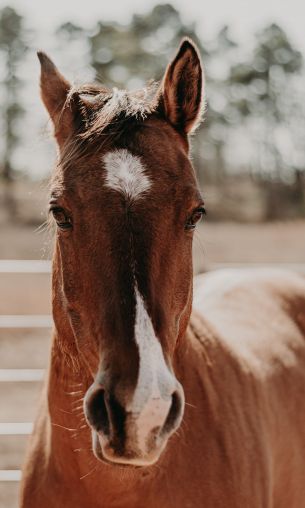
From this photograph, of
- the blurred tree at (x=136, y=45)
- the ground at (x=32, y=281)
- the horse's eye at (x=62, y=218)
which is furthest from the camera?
the blurred tree at (x=136, y=45)

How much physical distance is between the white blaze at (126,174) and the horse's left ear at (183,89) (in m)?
0.36

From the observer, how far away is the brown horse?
170 cm

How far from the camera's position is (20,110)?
27.8 meters

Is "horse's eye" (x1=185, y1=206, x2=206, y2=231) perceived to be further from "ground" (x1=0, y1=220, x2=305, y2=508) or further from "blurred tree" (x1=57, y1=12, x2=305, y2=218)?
"blurred tree" (x1=57, y1=12, x2=305, y2=218)

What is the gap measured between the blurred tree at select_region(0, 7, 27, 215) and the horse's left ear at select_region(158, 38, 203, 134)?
83.2 feet

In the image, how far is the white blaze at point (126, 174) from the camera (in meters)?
1.91

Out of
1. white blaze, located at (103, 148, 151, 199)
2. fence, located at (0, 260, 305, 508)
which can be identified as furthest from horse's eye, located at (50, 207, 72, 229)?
fence, located at (0, 260, 305, 508)

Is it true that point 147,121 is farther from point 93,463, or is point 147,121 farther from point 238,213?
point 238,213

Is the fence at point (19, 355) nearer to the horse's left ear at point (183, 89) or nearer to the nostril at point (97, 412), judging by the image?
the horse's left ear at point (183, 89)

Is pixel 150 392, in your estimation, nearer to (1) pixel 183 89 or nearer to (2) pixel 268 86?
(1) pixel 183 89

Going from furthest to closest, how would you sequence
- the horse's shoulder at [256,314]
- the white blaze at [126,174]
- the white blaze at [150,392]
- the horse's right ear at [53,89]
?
the horse's shoulder at [256,314], the horse's right ear at [53,89], the white blaze at [126,174], the white blaze at [150,392]

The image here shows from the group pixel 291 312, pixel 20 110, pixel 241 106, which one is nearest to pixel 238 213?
pixel 241 106

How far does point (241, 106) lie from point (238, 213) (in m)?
4.86

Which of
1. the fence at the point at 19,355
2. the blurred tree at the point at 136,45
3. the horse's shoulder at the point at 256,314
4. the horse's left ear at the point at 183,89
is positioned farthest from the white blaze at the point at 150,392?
the blurred tree at the point at 136,45
